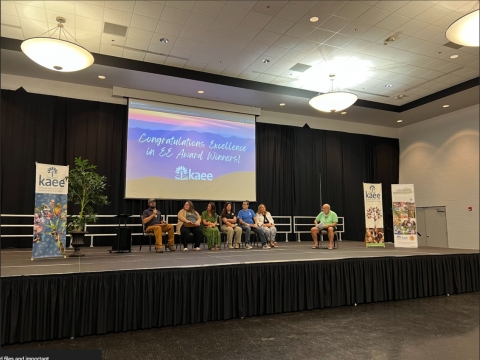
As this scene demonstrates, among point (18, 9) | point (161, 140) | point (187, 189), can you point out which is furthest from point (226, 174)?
point (18, 9)

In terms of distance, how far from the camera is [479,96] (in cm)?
803

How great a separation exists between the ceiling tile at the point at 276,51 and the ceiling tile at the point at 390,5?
186 cm

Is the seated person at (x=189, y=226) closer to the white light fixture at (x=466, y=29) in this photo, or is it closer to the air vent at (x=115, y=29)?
the air vent at (x=115, y=29)

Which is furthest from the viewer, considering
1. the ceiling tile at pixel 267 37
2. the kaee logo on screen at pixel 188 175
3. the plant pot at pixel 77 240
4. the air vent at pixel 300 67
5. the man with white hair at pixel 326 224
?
the kaee logo on screen at pixel 188 175

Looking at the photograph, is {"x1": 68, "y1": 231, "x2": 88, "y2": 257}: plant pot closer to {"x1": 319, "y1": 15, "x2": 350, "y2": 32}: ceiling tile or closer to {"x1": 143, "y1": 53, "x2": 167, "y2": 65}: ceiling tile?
{"x1": 143, "y1": 53, "x2": 167, "y2": 65}: ceiling tile

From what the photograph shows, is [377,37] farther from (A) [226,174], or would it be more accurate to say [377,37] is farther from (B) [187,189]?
(B) [187,189]

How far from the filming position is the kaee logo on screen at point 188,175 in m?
7.92

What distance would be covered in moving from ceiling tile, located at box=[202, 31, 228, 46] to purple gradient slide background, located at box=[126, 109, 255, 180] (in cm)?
252

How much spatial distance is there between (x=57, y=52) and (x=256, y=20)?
3.16 m

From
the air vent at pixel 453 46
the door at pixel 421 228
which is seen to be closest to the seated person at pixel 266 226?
the air vent at pixel 453 46

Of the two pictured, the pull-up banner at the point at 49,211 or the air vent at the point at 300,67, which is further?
the air vent at the point at 300,67

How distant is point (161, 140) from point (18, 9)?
11.9 feet

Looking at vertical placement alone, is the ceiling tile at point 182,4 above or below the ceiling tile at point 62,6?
above

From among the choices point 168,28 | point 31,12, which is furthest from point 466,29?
point 31,12
